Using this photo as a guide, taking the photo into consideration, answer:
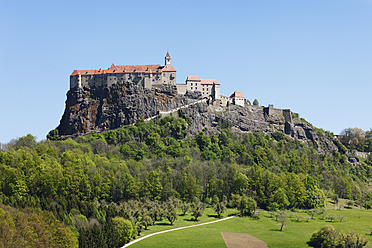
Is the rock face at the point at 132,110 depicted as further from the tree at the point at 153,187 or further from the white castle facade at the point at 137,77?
the tree at the point at 153,187

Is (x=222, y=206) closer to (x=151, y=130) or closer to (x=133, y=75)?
(x=151, y=130)

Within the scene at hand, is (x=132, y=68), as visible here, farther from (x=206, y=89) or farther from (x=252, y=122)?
(x=252, y=122)

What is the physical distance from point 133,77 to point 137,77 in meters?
1.20

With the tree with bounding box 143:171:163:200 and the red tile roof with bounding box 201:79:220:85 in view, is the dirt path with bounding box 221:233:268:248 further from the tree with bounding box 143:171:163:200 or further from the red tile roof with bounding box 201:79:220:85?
the red tile roof with bounding box 201:79:220:85

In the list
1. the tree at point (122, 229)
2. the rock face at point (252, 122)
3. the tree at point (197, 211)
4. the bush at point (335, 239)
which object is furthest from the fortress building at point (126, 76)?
the bush at point (335, 239)

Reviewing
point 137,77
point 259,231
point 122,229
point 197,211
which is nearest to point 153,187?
point 197,211

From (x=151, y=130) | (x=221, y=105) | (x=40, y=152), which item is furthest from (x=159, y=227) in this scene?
(x=221, y=105)

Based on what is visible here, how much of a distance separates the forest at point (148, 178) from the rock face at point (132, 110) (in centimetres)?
408

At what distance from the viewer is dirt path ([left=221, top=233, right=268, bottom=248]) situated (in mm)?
74438

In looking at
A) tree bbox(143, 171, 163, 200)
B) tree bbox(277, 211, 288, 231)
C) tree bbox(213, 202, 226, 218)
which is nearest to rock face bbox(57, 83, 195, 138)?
tree bbox(143, 171, 163, 200)

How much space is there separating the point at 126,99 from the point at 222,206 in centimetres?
6022

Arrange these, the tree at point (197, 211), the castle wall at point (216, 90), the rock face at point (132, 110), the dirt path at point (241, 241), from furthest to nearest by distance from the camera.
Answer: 1. the castle wall at point (216, 90)
2. the rock face at point (132, 110)
3. the tree at point (197, 211)
4. the dirt path at point (241, 241)

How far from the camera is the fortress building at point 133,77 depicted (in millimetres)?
149750

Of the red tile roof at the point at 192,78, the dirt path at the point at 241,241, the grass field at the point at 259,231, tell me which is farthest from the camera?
the red tile roof at the point at 192,78
